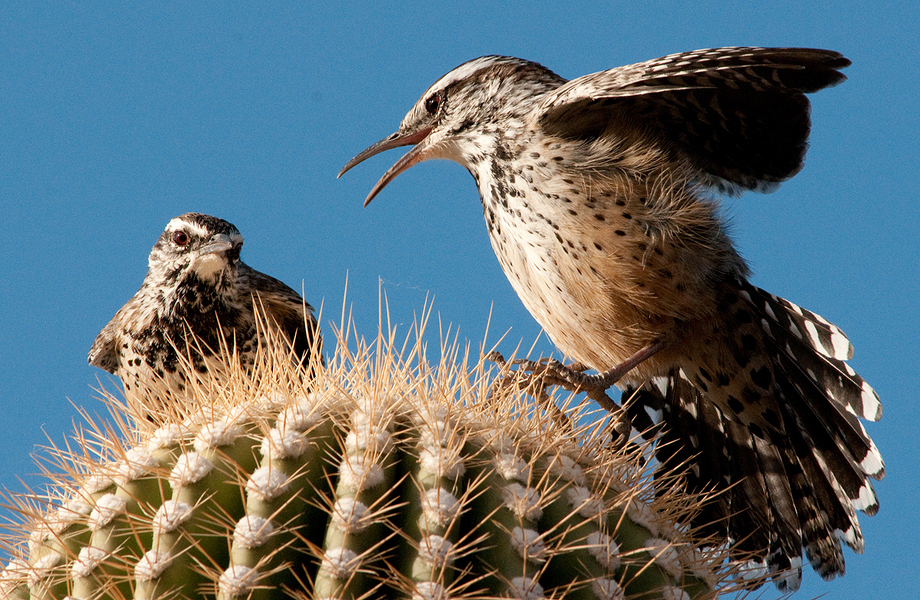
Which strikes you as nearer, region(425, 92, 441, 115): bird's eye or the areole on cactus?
the areole on cactus

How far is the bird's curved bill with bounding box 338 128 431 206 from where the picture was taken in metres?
2.85

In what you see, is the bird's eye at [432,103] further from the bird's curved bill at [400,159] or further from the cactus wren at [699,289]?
the cactus wren at [699,289]

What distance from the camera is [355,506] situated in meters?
1.12

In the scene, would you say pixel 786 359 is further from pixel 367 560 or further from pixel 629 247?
pixel 367 560

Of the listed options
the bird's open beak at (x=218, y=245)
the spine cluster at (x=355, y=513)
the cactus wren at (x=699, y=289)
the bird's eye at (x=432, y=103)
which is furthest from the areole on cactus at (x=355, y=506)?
the bird's eye at (x=432, y=103)

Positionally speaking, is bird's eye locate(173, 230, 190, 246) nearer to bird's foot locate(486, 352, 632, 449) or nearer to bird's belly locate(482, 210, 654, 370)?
bird's belly locate(482, 210, 654, 370)

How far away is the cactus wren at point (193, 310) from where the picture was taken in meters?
2.52

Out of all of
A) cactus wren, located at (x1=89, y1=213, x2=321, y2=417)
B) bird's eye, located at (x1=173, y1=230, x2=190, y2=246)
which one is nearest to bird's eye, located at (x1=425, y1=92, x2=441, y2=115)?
cactus wren, located at (x1=89, y1=213, x2=321, y2=417)

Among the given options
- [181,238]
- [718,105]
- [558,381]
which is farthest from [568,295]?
[181,238]

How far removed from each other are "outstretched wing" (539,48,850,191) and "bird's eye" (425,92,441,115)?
0.51 metres

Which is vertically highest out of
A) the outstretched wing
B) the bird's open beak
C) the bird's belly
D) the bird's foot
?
the outstretched wing

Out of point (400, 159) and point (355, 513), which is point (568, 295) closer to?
point (400, 159)

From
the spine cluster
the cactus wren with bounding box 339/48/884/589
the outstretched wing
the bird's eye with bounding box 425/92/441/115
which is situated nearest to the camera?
the spine cluster

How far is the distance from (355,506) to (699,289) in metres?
1.63
